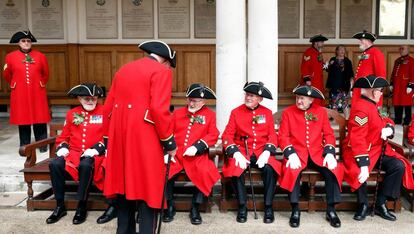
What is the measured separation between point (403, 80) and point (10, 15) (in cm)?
788

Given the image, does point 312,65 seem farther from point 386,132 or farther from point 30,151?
point 30,151

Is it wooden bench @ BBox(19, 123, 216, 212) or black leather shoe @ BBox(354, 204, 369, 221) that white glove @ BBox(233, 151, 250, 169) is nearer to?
wooden bench @ BBox(19, 123, 216, 212)

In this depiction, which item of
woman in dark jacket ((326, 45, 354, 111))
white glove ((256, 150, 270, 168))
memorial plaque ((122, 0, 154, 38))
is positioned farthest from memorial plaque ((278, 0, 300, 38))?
white glove ((256, 150, 270, 168))

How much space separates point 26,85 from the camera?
25.5 feet

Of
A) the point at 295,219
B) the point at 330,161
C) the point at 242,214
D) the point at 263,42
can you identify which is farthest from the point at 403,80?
the point at 242,214

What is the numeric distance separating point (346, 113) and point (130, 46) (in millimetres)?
4516

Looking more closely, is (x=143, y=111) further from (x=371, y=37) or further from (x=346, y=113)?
(x=346, y=113)

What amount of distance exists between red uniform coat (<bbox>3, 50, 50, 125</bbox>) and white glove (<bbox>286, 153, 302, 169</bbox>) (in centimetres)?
398

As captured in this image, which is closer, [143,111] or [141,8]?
[143,111]

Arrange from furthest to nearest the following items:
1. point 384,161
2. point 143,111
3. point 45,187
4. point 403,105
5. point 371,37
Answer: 1. point 403,105
2. point 371,37
3. point 45,187
4. point 384,161
5. point 143,111

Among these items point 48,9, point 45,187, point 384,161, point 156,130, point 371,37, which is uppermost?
point 48,9

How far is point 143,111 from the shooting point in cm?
432

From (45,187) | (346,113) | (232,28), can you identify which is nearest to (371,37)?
(232,28)

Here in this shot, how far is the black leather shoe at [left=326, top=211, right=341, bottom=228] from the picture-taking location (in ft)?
17.8
